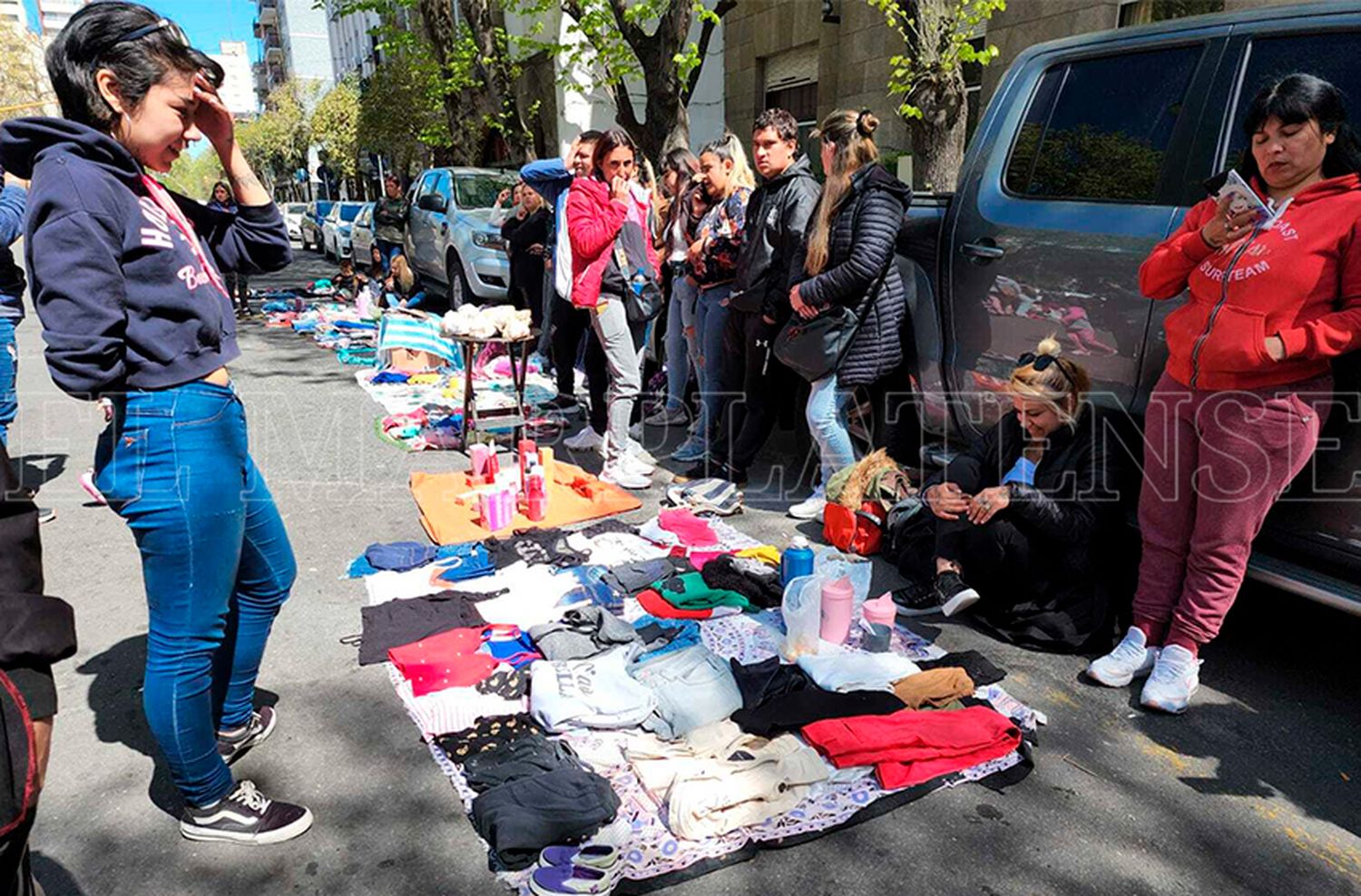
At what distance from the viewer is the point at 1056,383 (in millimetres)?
3414

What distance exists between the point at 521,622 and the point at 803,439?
2399mm

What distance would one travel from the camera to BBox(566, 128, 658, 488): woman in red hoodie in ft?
16.9

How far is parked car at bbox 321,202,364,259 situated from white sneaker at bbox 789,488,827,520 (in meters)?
17.3

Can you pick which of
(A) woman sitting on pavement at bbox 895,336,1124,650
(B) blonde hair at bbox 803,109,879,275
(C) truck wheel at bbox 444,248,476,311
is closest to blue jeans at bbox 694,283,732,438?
(B) blonde hair at bbox 803,109,879,275

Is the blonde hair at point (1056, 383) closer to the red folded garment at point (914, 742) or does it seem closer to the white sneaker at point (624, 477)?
the red folded garment at point (914, 742)

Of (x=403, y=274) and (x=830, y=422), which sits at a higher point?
(x=403, y=274)

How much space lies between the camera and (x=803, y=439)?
217 inches

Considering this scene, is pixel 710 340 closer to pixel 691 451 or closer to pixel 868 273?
pixel 691 451

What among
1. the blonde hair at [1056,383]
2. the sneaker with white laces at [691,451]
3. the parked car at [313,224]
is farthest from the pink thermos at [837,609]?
the parked car at [313,224]

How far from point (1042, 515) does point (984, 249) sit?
4.05 ft

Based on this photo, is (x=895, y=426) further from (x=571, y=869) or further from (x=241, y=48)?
(x=241, y=48)

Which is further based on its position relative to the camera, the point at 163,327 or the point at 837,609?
the point at 837,609

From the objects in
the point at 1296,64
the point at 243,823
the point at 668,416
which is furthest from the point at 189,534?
the point at 668,416

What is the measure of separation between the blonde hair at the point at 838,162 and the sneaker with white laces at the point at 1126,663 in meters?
2.25
